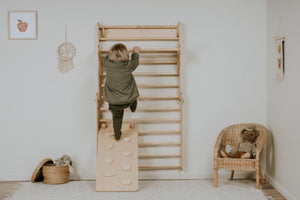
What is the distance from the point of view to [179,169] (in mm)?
5066

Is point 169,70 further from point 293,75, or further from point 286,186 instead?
point 286,186

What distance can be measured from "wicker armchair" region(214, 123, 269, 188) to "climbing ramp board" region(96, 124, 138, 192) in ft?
3.45

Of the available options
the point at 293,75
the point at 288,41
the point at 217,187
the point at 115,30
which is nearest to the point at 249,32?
the point at 288,41

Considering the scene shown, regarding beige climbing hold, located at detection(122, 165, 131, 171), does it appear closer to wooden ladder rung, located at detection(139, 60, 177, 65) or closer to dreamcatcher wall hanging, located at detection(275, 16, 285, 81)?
wooden ladder rung, located at detection(139, 60, 177, 65)

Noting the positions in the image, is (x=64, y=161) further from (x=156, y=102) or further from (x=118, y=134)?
(x=156, y=102)

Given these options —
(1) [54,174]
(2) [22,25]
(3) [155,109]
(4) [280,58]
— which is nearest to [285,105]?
(4) [280,58]

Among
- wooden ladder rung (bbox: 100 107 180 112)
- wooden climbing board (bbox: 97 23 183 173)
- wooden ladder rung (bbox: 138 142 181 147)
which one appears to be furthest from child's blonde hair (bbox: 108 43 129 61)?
wooden ladder rung (bbox: 138 142 181 147)

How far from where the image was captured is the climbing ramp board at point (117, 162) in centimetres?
444

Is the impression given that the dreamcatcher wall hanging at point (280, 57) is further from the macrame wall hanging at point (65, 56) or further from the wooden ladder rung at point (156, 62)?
the macrame wall hanging at point (65, 56)

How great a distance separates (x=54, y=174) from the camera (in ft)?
15.5

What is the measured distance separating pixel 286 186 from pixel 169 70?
83.6 inches

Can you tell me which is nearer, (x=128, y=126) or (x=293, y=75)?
(x=293, y=75)

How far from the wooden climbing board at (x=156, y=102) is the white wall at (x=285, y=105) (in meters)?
1.23

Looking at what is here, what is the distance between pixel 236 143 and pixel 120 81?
183 cm
